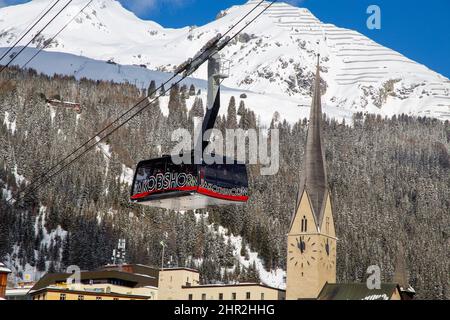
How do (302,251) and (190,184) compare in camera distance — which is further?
(302,251)

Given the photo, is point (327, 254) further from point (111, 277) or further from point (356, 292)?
point (111, 277)

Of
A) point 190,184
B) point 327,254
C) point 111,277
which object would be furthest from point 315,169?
point 190,184

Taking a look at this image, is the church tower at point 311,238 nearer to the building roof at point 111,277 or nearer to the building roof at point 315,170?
the building roof at point 315,170

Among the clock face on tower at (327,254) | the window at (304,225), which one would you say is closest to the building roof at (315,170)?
the window at (304,225)

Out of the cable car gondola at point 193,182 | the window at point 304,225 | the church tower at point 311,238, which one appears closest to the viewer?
the cable car gondola at point 193,182

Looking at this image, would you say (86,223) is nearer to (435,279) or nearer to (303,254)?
(435,279)

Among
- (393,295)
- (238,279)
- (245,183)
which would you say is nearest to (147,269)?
(393,295)

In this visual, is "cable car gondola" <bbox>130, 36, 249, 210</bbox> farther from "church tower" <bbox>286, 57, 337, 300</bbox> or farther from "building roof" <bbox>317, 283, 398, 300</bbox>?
"church tower" <bbox>286, 57, 337, 300</bbox>

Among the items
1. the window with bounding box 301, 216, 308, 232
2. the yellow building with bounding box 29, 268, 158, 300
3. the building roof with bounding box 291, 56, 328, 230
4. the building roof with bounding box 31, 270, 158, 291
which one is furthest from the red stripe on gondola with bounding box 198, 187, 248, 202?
the building roof with bounding box 31, 270, 158, 291
